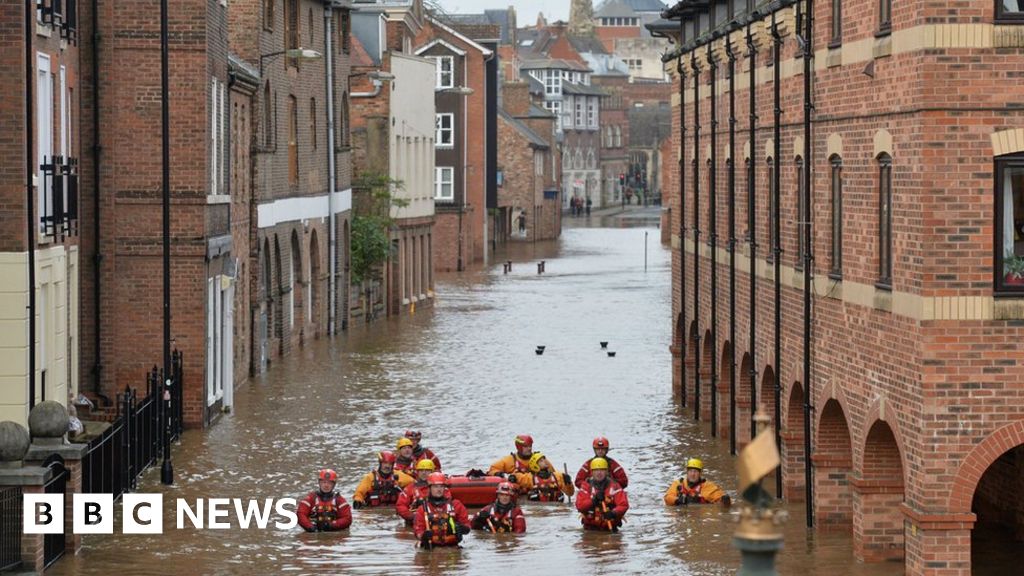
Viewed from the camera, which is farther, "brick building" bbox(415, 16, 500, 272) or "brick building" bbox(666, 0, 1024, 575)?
"brick building" bbox(415, 16, 500, 272)

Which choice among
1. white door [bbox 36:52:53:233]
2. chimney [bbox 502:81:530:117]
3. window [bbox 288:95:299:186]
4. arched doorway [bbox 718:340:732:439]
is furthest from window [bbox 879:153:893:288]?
chimney [bbox 502:81:530:117]

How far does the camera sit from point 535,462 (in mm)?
28453

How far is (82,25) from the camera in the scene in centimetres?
3303

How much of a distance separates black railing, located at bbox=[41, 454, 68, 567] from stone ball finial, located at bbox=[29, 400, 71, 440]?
0.29 metres

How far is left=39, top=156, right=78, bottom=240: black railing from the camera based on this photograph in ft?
92.8

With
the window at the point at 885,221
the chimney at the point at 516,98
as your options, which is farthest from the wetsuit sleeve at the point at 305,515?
the chimney at the point at 516,98

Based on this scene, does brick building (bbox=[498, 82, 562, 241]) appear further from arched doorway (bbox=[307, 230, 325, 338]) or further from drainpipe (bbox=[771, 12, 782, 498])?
drainpipe (bbox=[771, 12, 782, 498])

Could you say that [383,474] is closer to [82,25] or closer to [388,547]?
[388,547]

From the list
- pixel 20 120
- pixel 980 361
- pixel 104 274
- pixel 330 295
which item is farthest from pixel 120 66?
pixel 330 295

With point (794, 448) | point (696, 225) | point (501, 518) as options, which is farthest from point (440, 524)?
point (696, 225)

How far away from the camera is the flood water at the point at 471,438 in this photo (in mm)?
23484

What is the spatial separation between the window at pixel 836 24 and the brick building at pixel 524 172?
9169 centimetres

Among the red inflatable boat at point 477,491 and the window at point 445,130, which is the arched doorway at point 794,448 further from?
the window at point 445,130

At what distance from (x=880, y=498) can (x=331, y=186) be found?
117 feet
